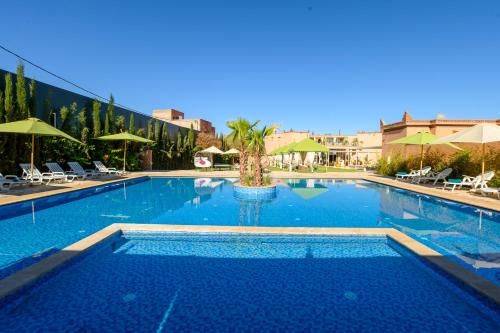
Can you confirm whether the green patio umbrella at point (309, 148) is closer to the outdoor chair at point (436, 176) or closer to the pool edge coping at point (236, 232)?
the outdoor chair at point (436, 176)

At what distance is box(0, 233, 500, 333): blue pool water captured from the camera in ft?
9.45

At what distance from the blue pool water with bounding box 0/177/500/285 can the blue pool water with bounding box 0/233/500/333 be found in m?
0.99

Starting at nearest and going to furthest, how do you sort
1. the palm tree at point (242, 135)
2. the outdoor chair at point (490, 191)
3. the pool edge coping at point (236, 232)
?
the pool edge coping at point (236, 232) < the outdoor chair at point (490, 191) < the palm tree at point (242, 135)

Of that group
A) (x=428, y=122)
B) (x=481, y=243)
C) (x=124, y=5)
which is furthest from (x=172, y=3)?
(x=428, y=122)

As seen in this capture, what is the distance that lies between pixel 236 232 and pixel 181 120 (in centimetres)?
3924

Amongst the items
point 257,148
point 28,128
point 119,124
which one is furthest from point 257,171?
point 119,124

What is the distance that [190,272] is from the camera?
4070mm

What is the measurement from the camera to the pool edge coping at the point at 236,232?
3.22 meters

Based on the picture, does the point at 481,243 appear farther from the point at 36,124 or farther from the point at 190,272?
the point at 36,124

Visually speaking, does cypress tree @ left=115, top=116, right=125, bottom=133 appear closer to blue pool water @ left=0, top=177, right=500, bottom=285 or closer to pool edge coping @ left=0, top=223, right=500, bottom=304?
blue pool water @ left=0, top=177, right=500, bottom=285

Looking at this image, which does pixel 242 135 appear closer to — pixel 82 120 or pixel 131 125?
pixel 82 120

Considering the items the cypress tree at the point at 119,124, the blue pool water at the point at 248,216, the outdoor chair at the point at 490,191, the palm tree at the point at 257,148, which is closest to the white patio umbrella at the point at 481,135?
the outdoor chair at the point at 490,191

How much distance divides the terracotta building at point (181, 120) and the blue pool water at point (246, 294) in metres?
37.3

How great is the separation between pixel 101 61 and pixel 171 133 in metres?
8.06
